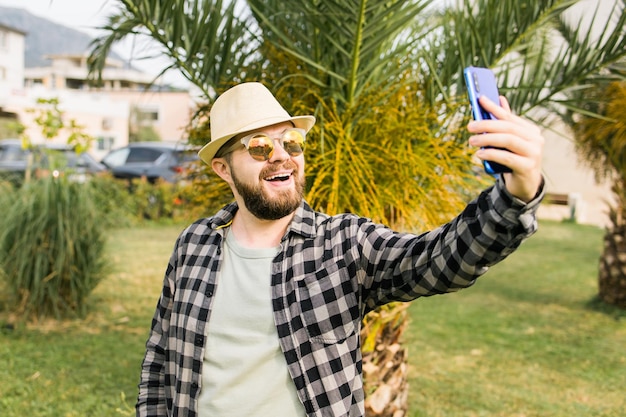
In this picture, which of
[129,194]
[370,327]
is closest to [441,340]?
[370,327]

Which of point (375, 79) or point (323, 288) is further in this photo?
point (375, 79)

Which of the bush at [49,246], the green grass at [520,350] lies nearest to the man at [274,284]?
the green grass at [520,350]

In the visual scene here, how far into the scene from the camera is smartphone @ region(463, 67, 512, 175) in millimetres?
1268

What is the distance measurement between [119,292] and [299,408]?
20.2ft

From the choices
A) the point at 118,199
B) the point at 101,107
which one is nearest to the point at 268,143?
the point at 118,199

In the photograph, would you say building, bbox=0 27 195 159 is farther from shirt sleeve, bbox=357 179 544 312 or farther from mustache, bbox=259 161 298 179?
shirt sleeve, bbox=357 179 544 312

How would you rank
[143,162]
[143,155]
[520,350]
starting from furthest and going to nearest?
[143,155]
[143,162]
[520,350]

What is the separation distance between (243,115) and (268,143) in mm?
125

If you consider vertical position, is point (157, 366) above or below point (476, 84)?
below

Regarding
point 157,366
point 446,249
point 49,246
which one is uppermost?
point 446,249

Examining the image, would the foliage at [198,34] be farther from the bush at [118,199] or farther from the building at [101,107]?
the building at [101,107]

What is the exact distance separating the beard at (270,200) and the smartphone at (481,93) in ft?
2.47

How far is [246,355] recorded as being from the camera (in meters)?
1.80

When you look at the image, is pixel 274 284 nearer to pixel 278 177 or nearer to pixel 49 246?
pixel 278 177
